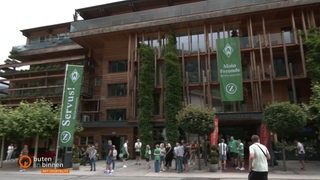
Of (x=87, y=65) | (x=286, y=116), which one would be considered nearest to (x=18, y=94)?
(x=87, y=65)

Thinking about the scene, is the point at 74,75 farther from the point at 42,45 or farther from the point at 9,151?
the point at 42,45

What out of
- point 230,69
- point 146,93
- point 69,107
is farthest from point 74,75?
point 230,69

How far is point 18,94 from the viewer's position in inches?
1358

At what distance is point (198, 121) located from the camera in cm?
1697

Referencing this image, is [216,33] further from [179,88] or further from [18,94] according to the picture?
[18,94]

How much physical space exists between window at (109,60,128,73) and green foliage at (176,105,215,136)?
1538 centimetres

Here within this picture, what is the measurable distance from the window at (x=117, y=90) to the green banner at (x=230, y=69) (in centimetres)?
1128

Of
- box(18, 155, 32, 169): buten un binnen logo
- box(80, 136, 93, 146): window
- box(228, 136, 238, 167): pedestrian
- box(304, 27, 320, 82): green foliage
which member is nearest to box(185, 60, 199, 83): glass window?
box(228, 136, 238, 167): pedestrian

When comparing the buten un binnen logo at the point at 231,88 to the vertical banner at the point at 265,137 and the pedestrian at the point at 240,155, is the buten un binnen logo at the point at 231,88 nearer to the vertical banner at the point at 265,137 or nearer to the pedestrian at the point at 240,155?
the vertical banner at the point at 265,137

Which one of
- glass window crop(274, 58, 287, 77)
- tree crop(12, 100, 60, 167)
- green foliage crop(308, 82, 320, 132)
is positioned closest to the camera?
green foliage crop(308, 82, 320, 132)

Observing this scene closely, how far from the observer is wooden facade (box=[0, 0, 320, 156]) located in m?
25.4

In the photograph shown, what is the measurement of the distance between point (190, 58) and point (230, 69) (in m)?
5.19

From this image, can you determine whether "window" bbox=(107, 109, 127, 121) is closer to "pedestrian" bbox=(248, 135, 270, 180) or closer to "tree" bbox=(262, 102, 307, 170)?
"tree" bbox=(262, 102, 307, 170)

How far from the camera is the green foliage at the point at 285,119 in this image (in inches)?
625
